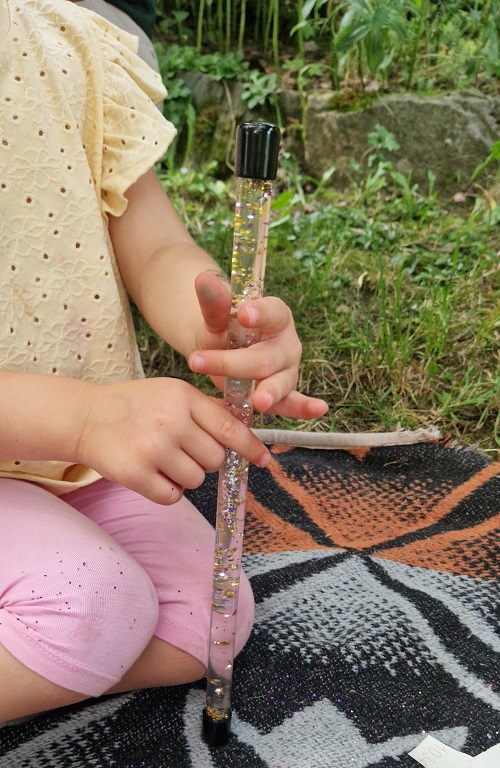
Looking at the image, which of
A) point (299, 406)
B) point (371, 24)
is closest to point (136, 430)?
point (299, 406)

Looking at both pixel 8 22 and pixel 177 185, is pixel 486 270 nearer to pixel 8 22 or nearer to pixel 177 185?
pixel 177 185

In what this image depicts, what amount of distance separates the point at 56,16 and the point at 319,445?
0.70 meters

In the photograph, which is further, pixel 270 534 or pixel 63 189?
pixel 270 534

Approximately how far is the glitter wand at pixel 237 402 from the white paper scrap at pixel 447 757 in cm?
18

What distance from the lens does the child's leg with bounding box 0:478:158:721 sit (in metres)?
0.70

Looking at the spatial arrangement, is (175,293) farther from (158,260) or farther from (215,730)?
(215,730)

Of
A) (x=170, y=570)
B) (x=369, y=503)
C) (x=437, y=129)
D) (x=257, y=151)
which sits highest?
(x=257, y=151)

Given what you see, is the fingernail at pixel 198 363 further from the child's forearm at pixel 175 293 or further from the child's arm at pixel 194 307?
the child's forearm at pixel 175 293

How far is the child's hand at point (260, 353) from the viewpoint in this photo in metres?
0.59

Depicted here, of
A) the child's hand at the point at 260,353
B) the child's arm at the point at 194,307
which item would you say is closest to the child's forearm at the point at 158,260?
the child's arm at the point at 194,307

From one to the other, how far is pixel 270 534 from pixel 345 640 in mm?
226

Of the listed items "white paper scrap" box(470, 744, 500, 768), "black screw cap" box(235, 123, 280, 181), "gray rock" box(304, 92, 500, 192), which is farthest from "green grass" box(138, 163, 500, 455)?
"black screw cap" box(235, 123, 280, 181)

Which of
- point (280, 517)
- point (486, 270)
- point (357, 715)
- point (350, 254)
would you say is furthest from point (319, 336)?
point (357, 715)

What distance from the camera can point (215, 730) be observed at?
0.73 metres
